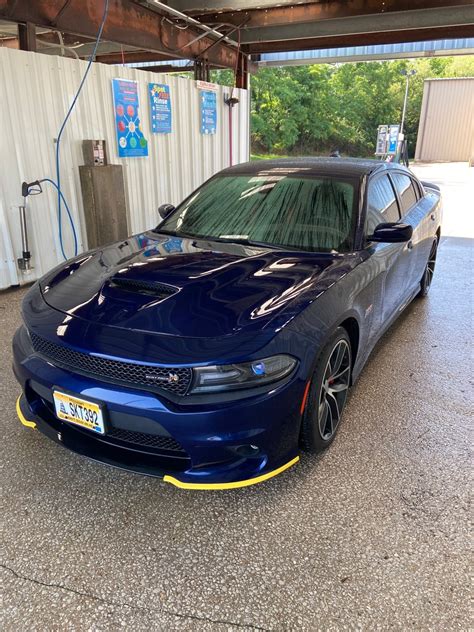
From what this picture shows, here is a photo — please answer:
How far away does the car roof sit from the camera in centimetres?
331

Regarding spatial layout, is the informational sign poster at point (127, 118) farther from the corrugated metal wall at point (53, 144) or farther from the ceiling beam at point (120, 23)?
the ceiling beam at point (120, 23)

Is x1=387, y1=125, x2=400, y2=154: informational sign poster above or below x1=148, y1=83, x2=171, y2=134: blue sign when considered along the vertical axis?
below

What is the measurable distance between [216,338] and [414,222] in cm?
274

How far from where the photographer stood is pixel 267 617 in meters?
1.75

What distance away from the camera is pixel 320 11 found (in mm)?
6930

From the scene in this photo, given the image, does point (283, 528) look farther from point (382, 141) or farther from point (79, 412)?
point (382, 141)

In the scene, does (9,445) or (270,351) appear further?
(9,445)

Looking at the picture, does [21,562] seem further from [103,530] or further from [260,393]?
[260,393]

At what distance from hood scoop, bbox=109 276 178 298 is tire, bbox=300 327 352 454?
79 cm

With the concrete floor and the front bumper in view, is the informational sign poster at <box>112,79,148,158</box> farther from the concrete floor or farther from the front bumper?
the front bumper

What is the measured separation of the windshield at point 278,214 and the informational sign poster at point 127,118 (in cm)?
324

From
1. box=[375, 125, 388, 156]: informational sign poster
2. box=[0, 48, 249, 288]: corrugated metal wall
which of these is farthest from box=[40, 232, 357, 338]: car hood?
box=[375, 125, 388, 156]: informational sign poster

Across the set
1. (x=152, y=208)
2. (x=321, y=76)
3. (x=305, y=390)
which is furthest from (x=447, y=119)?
(x=305, y=390)

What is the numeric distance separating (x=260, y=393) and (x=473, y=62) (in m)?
51.5
